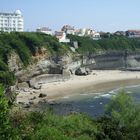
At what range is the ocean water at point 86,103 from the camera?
191 ft

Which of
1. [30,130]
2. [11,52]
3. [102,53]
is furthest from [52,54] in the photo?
[30,130]

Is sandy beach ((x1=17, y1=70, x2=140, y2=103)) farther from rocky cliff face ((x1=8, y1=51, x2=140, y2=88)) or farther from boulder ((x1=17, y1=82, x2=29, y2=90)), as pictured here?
boulder ((x1=17, y1=82, x2=29, y2=90))

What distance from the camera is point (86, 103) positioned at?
65062 mm

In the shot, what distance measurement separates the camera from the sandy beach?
71062mm

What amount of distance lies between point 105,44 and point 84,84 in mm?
55457

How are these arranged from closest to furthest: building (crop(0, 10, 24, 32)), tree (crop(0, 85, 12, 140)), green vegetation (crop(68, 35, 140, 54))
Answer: tree (crop(0, 85, 12, 140)), green vegetation (crop(68, 35, 140, 54)), building (crop(0, 10, 24, 32))

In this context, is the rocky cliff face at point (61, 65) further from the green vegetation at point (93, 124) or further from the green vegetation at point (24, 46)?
the green vegetation at point (93, 124)

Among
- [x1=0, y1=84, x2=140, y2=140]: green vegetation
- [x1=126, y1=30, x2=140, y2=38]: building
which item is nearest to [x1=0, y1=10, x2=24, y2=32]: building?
[x1=126, y1=30, x2=140, y2=38]: building

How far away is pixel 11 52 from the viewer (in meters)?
85.4

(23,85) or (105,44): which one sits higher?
(105,44)

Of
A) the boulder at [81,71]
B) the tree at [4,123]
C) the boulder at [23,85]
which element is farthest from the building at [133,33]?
the tree at [4,123]

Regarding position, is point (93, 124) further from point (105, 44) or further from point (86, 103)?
point (105, 44)

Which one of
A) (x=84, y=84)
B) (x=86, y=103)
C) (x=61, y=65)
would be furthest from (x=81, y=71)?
(x=86, y=103)

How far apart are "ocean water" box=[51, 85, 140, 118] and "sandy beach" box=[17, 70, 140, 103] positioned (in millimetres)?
2947
